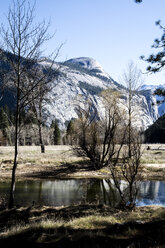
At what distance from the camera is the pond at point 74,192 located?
44.3 ft

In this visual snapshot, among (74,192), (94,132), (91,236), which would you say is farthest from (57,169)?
(91,236)

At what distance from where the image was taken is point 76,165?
1043 inches

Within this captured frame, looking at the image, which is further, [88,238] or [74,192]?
[74,192]

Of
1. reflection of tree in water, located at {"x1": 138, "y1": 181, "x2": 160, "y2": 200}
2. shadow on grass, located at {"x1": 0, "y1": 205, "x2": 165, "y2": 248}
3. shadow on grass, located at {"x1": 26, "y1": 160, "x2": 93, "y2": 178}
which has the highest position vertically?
shadow on grass, located at {"x1": 0, "y1": 205, "x2": 165, "y2": 248}

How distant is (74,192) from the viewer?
1609cm

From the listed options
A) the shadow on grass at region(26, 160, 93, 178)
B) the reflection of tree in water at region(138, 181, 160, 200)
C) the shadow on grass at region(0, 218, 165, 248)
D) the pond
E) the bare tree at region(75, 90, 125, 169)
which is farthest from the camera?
the bare tree at region(75, 90, 125, 169)

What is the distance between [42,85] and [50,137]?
8768 cm

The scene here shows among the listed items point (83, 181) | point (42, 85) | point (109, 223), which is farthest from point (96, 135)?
point (109, 223)

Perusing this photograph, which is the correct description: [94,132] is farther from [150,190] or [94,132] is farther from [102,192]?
[150,190]

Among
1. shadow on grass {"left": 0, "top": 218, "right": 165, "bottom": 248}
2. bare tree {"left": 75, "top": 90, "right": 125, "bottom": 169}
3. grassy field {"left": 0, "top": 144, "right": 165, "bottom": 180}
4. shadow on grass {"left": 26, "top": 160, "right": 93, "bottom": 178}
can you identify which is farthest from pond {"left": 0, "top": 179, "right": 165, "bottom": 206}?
shadow on grass {"left": 0, "top": 218, "right": 165, "bottom": 248}

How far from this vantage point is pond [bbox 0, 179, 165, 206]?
13.5 meters

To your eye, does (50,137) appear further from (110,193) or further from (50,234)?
(50,234)

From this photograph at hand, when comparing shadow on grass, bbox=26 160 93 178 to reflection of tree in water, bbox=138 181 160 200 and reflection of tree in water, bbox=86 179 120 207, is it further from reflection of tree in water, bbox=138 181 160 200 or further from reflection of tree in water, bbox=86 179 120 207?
reflection of tree in water, bbox=138 181 160 200

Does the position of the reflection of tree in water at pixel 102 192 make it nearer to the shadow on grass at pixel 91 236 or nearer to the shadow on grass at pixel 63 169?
the shadow on grass at pixel 63 169
